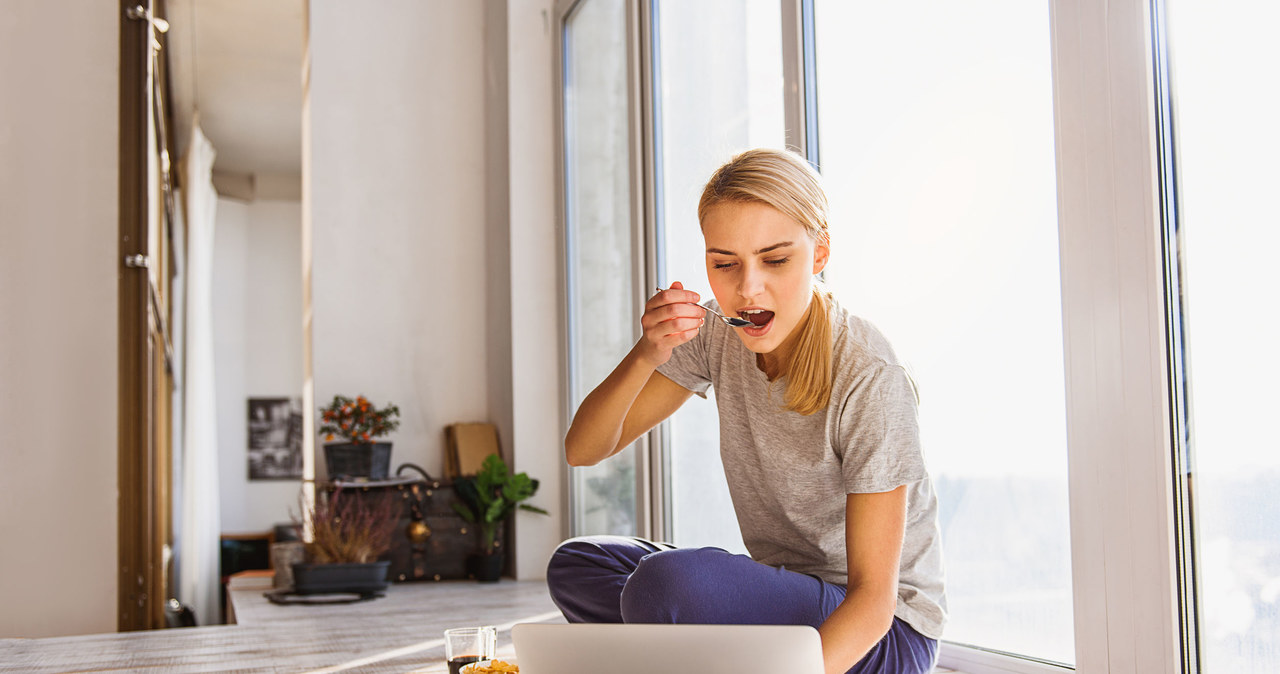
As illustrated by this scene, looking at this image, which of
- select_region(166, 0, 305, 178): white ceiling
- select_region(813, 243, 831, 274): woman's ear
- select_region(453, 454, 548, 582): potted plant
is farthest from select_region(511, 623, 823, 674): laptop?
select_region(166, 0, 305, 178): white ceiling

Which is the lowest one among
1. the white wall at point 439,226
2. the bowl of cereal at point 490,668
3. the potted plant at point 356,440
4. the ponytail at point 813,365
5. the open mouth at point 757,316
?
the bowl of cereal at point 490,668

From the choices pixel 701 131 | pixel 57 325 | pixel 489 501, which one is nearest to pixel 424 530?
pixel 489 501

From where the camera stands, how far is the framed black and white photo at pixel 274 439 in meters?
9.45

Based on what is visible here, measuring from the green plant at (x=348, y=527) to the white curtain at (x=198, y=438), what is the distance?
99.4 inches

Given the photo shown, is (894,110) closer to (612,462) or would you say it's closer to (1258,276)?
(1258,276)

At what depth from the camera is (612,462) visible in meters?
4.08

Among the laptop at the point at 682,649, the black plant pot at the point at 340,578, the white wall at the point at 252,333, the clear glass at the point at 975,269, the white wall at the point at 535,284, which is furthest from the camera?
the white wall at the point at 252,333

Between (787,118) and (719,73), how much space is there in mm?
554

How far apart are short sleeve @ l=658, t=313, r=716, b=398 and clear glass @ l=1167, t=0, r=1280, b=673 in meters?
0.75

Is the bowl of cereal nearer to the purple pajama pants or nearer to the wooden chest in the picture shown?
the purple pajama pants

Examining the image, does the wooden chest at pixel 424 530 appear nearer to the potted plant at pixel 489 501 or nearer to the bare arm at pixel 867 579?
the potted plant at pixel 489 501

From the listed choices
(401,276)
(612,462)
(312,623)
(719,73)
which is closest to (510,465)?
(612,462)

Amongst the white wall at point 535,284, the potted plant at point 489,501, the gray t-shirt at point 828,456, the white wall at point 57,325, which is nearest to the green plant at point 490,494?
the potted plant at point 489,501

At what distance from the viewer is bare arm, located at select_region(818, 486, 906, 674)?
1228 mm
